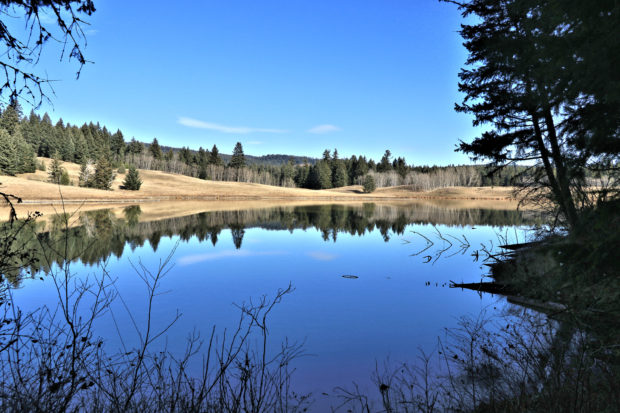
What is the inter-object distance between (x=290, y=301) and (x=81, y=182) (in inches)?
2679

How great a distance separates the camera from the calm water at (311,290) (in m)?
8.13

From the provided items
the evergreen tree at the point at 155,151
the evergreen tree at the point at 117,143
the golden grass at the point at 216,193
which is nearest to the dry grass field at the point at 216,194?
the golden grass at the point at 216,193

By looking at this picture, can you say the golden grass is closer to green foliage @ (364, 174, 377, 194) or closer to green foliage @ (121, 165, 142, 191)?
green foliage @ (121, 165, 142, 191)

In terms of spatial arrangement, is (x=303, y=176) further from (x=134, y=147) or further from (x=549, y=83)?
(x=549, y=83)

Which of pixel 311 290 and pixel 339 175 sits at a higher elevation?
pixel 339 175

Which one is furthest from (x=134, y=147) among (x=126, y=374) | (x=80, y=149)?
(x=126, y=374)

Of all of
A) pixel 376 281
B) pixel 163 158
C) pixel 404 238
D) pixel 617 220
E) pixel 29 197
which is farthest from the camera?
pixel 163 158

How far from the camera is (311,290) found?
41.4ft

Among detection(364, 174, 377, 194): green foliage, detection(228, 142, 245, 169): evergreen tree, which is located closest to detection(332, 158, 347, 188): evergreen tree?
detection(364, 174, 377, 194): green foliage

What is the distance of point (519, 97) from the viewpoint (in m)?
11.2

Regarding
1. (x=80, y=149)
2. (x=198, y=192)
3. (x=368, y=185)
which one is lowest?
(x=198, y=192)

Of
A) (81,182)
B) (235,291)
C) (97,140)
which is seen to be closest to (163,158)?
(97,140)

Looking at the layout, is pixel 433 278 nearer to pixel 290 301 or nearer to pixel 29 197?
pixel 290 301

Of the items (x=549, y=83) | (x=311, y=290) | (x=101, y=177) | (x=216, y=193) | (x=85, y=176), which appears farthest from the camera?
(x=216, y=193)
